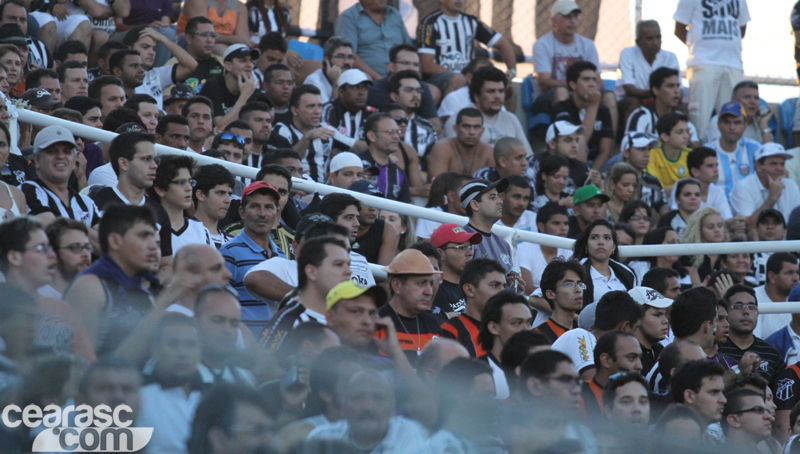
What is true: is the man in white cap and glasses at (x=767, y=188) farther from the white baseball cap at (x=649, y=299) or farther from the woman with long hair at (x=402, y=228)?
the white baseball cap at (x=649, y=299)

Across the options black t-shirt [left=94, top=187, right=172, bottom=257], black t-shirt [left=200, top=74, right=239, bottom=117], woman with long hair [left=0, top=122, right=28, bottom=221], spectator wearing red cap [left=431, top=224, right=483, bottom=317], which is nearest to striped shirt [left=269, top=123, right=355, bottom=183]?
black t-shirt [left=200, top=74, right=239, bottom=117]

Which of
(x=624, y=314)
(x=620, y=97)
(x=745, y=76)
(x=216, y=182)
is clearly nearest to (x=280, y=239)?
(x=216, y=182)

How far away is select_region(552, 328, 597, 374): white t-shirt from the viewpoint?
6.04 m

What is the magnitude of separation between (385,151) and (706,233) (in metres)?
2.63

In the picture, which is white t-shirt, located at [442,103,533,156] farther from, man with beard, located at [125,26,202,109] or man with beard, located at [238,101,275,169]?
man with beard, located at [125,26,202,109]

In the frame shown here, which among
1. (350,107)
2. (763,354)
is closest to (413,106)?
(350,107)

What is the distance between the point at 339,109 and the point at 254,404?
6841 millimetres

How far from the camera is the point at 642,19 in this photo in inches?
510

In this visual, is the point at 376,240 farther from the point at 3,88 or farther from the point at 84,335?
the point at 84,335

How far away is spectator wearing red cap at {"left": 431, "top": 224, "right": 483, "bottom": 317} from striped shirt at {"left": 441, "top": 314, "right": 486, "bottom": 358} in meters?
0.77

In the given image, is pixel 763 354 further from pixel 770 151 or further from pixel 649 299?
pixel 770 151

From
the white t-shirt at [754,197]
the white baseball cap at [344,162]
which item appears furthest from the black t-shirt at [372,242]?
the white t-shirt at [754,197]

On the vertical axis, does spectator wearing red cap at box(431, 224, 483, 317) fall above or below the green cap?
below

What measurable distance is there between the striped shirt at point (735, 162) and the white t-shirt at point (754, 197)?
154 millimetres
